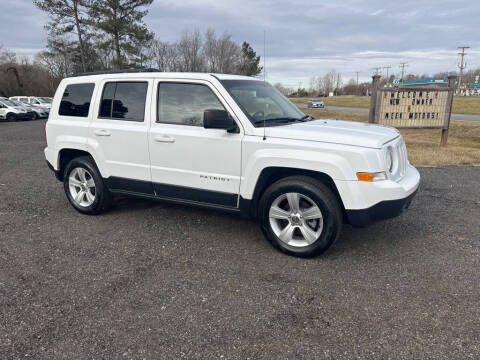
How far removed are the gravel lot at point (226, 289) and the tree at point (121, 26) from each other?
30.4m

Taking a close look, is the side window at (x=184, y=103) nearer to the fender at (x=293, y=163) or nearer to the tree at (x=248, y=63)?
the fender at (x=293, y=163)

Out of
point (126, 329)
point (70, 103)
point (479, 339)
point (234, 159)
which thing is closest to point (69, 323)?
point (126, 329)

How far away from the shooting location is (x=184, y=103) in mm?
4285

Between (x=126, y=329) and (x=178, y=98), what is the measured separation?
2649 millimetres

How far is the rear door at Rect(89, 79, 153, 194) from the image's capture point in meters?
4.50

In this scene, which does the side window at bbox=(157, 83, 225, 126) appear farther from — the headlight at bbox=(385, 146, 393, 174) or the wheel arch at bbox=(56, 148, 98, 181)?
the headlight at bbox=(385, 146, 393, 174)

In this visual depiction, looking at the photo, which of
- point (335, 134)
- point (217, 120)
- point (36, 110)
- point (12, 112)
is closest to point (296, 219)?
point (335, 134)

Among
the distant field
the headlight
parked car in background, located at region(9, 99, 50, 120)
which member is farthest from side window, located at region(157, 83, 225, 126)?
the distant field

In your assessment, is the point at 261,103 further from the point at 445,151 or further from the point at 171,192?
the point at 445,151

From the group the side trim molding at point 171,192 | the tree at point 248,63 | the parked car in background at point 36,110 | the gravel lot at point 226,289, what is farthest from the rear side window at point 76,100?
the tree at point 248,63

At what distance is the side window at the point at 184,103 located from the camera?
4.15 meters

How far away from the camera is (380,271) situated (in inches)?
141

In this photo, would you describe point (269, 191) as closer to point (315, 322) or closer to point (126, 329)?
point (315, 322)

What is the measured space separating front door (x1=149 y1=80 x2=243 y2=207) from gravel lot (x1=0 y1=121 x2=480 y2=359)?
2.09ft
